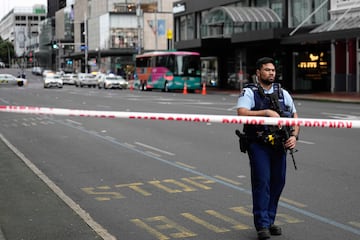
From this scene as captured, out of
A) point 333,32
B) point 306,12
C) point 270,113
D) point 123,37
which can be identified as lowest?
point 270,113

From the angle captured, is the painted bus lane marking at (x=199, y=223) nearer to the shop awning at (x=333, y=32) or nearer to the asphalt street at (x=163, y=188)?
the asphalt street at (x=163, y=188)

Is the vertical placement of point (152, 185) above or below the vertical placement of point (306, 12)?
below

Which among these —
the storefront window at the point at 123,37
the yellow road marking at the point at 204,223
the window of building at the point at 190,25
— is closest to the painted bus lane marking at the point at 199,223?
the yellow road marking at the point at 204,223

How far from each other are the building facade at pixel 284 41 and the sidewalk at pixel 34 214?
27007 mm

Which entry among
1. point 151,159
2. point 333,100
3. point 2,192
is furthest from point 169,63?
point 2,192

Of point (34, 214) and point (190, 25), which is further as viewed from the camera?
point (190, 25)

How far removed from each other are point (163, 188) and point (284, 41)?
33307mm

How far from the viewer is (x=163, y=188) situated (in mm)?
9008

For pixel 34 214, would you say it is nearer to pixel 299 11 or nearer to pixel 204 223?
pixel 204 223

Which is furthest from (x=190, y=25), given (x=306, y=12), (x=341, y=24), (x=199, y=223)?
(x=199, y=223)

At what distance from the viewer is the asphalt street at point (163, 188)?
6773 mm

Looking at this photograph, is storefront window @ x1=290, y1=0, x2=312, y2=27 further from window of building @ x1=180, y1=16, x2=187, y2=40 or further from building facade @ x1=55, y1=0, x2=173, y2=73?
building facade @ x1=55, y1=0, x2=173, y2=73

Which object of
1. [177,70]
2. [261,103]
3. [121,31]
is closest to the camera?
[261,103]

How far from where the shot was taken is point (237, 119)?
6098 millimetres
